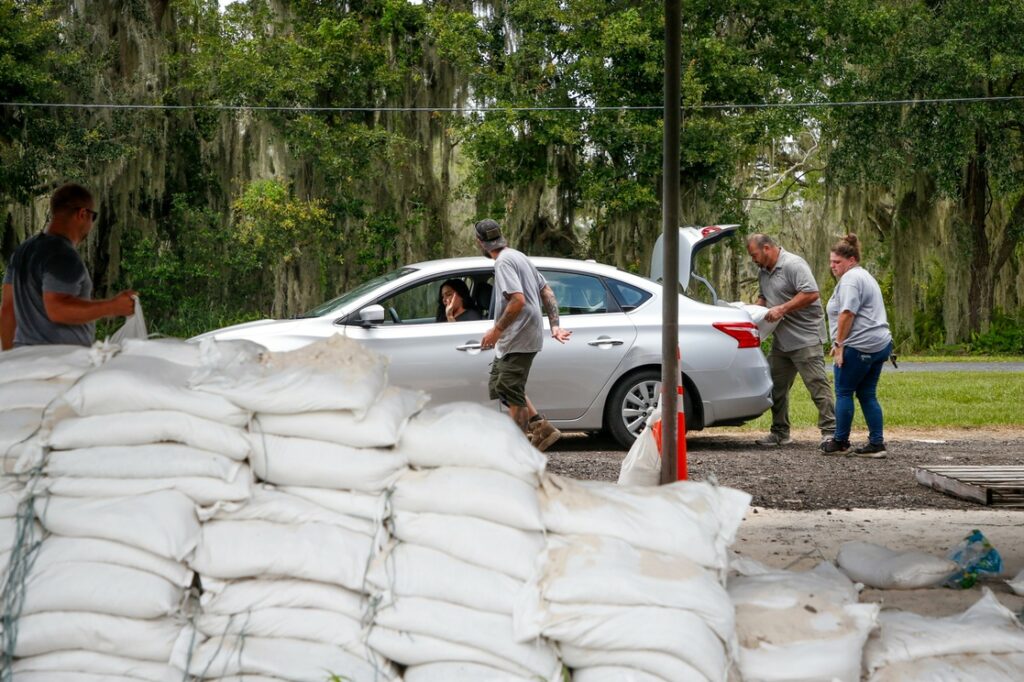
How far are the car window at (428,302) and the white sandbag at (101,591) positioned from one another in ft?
23.3

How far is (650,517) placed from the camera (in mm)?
3568

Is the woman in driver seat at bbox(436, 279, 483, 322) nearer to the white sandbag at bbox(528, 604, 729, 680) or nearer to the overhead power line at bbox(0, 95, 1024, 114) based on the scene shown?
the white sandbag at bbox(528, 604, 729, 680)

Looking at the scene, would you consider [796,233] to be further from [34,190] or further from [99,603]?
[99,603]

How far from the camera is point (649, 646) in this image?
327 cm

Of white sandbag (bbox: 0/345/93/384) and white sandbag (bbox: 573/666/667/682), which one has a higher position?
white sandbag (bbox: 0/345/93/384)

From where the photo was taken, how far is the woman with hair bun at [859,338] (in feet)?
33.4

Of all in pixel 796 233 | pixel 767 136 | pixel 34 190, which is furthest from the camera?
pixel 796 233

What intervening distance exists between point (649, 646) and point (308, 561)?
105 centimetres

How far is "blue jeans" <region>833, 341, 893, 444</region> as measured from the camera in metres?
10.2

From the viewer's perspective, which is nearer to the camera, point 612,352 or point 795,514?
point 795,514

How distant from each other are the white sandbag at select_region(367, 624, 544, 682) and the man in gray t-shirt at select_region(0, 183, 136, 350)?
262 centimetres

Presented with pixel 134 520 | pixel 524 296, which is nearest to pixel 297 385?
pixel 134 520

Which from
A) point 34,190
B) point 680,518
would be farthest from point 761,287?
point 34,190

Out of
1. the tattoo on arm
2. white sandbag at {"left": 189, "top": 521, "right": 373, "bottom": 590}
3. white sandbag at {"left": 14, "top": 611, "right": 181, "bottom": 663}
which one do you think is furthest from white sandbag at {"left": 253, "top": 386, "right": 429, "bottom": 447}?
the tattoo on arm
